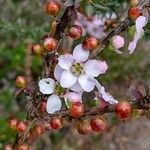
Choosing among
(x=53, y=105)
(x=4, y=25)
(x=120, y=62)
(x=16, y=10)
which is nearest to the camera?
(x=53, y=105)

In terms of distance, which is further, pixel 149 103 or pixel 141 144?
pixel 141 144

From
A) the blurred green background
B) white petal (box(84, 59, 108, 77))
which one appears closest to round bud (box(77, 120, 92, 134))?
white petal (box(84, 59, 108, 77))

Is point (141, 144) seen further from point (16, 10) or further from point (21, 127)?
point (21, 127)

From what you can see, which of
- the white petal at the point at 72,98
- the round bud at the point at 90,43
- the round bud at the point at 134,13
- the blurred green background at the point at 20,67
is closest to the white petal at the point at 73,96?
the white petal at the point at 72,98

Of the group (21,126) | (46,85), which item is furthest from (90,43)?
(21,126)

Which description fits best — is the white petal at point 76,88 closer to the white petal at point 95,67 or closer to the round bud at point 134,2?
the white petal at point 95,67

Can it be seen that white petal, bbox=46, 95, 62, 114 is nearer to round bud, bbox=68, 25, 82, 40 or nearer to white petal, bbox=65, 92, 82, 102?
white petal, bbox=65, 92, 82, 102

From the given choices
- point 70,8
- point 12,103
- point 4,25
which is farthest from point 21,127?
point 12,103
